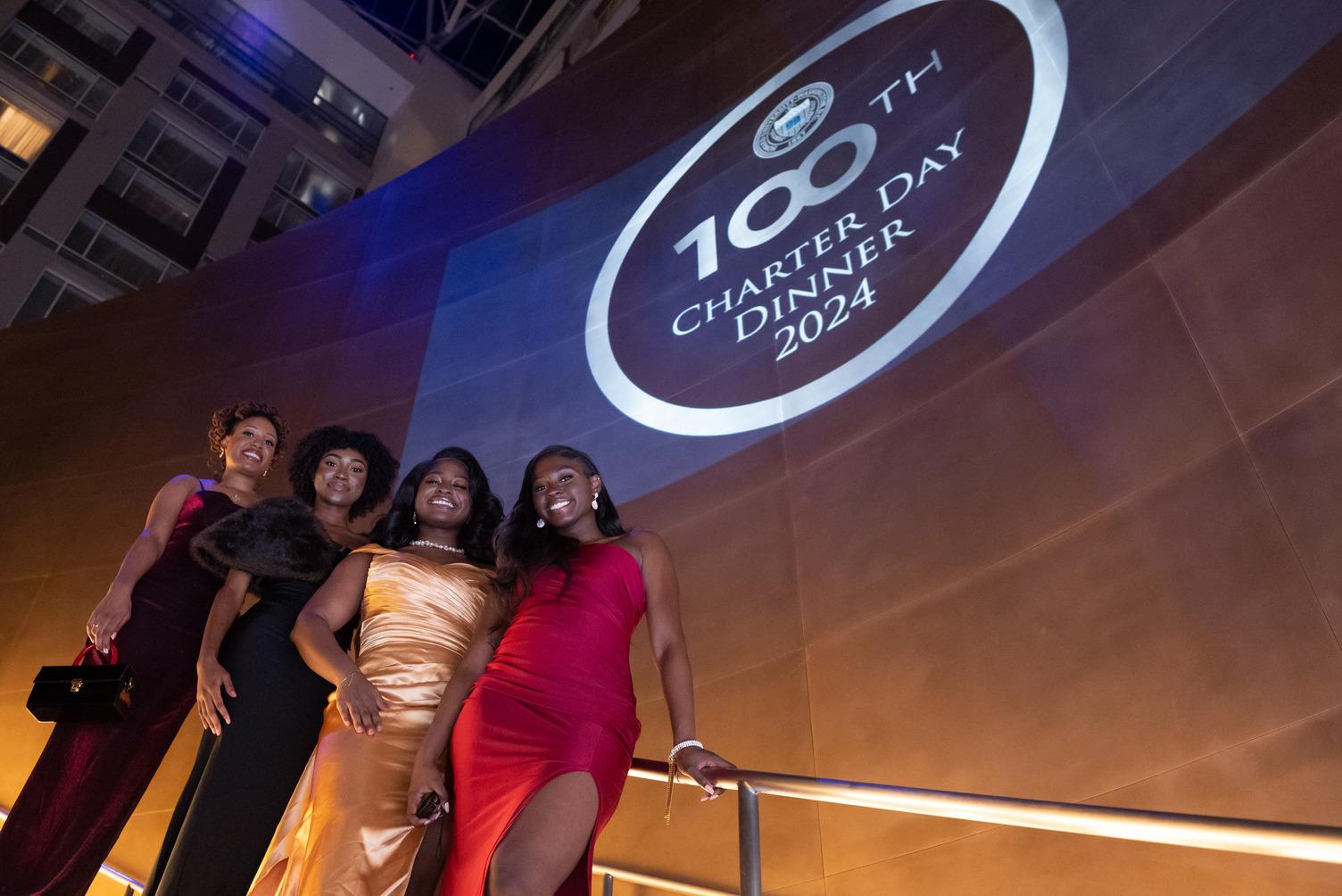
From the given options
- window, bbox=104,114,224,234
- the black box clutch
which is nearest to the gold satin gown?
the black box clutch

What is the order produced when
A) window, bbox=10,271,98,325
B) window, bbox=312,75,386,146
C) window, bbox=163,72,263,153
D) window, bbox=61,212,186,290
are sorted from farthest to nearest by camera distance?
window, bbox=312,75,386,146
window, bbox=163,72,263,153
window, bbox=61,212,186,290
window, bbox=10,271,98,325

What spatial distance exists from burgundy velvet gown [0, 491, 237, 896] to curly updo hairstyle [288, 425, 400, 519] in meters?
0.29

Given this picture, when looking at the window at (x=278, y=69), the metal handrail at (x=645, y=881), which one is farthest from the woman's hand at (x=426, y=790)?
the window at (x=278, y=69)

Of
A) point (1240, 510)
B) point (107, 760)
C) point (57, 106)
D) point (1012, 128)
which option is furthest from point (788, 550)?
point (57, 106)

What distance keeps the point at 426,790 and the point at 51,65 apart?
1466 centimetres

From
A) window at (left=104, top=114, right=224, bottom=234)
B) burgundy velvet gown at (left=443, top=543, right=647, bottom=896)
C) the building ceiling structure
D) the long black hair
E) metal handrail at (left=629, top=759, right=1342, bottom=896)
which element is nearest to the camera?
metal handrail at (left=629, top=759, right=1342, bottom=896)

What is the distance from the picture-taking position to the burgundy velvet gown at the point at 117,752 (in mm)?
1698

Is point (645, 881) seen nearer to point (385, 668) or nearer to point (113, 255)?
point (385, 668)

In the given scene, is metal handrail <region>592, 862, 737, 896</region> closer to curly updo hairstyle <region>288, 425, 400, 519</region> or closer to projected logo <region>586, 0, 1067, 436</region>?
curly updo hairstyle <region>288, 425, 400, 519</region>

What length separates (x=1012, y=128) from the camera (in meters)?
3.01

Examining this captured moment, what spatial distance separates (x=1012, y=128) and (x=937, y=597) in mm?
1598

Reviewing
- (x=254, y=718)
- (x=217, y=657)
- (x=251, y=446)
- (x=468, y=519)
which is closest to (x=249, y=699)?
(x=254, y=718)

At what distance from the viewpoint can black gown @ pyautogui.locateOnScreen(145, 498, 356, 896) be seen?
1545mm

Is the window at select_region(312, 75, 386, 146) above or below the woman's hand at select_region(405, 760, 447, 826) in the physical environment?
above
